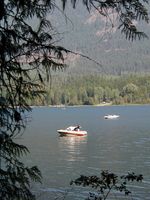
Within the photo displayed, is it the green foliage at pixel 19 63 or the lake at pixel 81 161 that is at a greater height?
the green foliage at pixel 19 63

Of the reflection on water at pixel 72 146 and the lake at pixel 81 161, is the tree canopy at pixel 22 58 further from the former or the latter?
the reflection on water at pixel 72 146

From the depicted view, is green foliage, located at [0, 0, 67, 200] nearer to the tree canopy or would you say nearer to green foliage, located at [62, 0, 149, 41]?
the tree canopy

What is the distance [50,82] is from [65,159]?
118 feet

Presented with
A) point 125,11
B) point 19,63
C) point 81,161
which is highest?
point 125,11

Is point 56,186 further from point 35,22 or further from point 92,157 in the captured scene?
point 35,22

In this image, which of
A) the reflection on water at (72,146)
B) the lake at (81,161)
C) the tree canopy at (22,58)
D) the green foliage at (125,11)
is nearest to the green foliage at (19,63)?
the tree canopy at (22,58)

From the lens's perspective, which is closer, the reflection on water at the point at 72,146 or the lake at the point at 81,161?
the lake at the point at 81,161

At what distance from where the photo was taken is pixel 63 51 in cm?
432

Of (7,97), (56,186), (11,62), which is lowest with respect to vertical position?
(56,186)

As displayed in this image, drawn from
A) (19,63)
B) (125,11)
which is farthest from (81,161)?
(125,11)

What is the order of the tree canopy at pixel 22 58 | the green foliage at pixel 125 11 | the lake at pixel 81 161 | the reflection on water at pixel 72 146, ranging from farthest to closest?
the reflection on water at pixel 72 146, the lake at pixel 81 161, the tree canopy at pixel 22 58, the green foliage at pixel 125 11

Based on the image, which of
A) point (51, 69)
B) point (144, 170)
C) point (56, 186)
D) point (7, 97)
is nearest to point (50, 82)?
point (51, 69)

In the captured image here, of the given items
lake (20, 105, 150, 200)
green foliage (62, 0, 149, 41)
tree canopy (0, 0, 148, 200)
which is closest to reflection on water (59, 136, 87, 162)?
lake (20, 105, 150, 200)

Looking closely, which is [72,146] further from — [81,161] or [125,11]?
[125,11]
